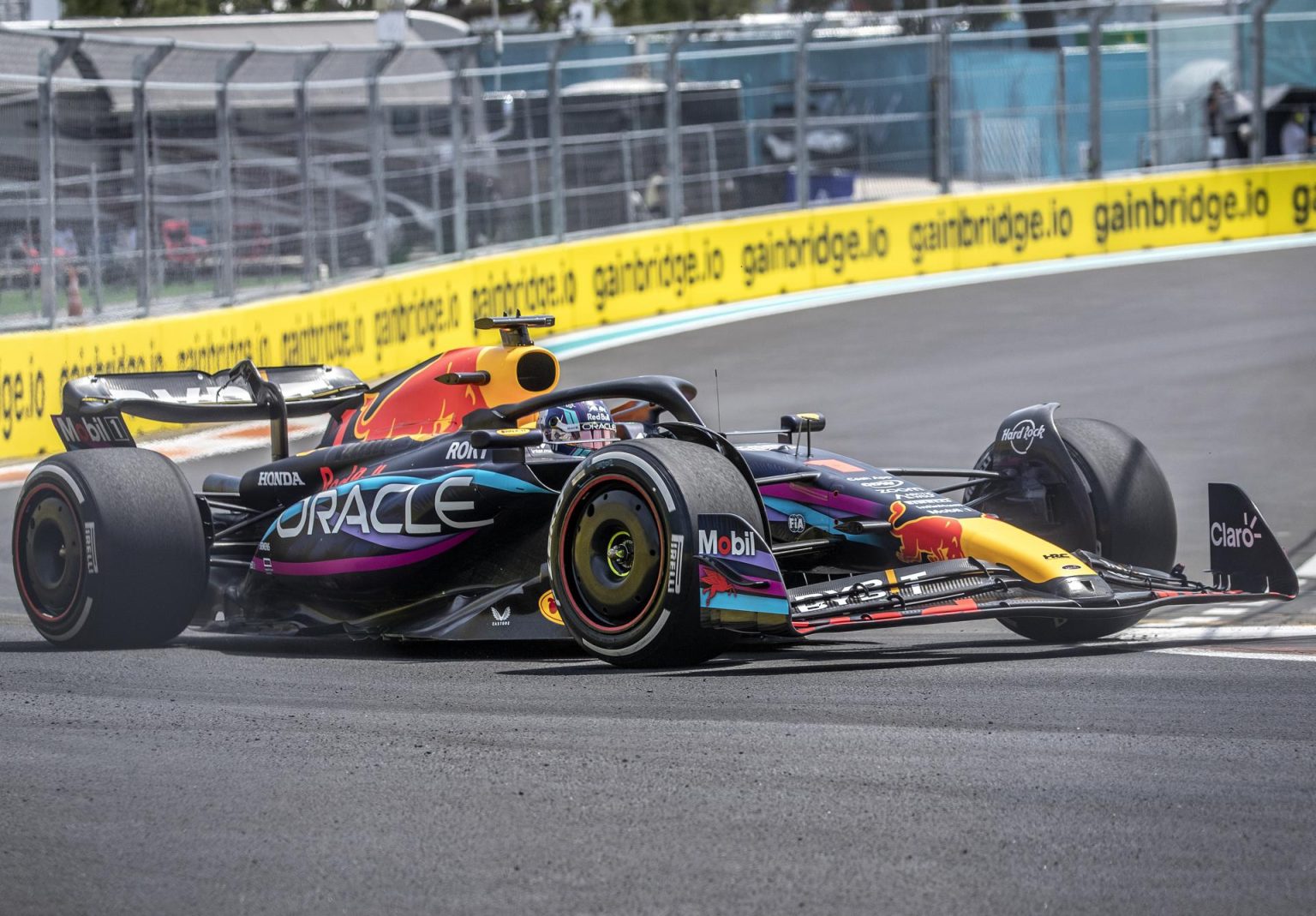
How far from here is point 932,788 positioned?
4340 millimetres

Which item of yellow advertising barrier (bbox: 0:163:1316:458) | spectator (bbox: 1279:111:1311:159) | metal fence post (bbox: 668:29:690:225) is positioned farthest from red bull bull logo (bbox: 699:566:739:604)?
spectator (bbox: 1279:111:1311:159)

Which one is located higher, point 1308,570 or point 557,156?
point 557,156

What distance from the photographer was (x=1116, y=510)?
22.0 feet

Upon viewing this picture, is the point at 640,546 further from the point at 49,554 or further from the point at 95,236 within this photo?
the point at 95,236

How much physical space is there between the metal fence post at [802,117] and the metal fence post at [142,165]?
9.22 meters

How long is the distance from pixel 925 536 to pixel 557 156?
1368cm

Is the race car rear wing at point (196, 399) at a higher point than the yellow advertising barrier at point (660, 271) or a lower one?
lower

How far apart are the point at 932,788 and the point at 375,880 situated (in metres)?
1.30

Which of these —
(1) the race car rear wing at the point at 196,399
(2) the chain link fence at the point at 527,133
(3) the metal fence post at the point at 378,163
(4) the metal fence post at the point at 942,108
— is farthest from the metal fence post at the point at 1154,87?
(1) the race car rear wing at the point at 196,399

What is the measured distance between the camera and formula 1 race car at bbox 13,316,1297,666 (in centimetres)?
573

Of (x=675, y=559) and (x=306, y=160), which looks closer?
(x=675, y=559)

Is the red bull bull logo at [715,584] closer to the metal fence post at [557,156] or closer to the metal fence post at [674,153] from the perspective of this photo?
the metal fence post at [557,156]

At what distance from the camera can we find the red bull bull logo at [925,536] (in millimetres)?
6016

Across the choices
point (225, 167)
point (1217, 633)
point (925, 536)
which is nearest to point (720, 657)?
point (925, 536)
